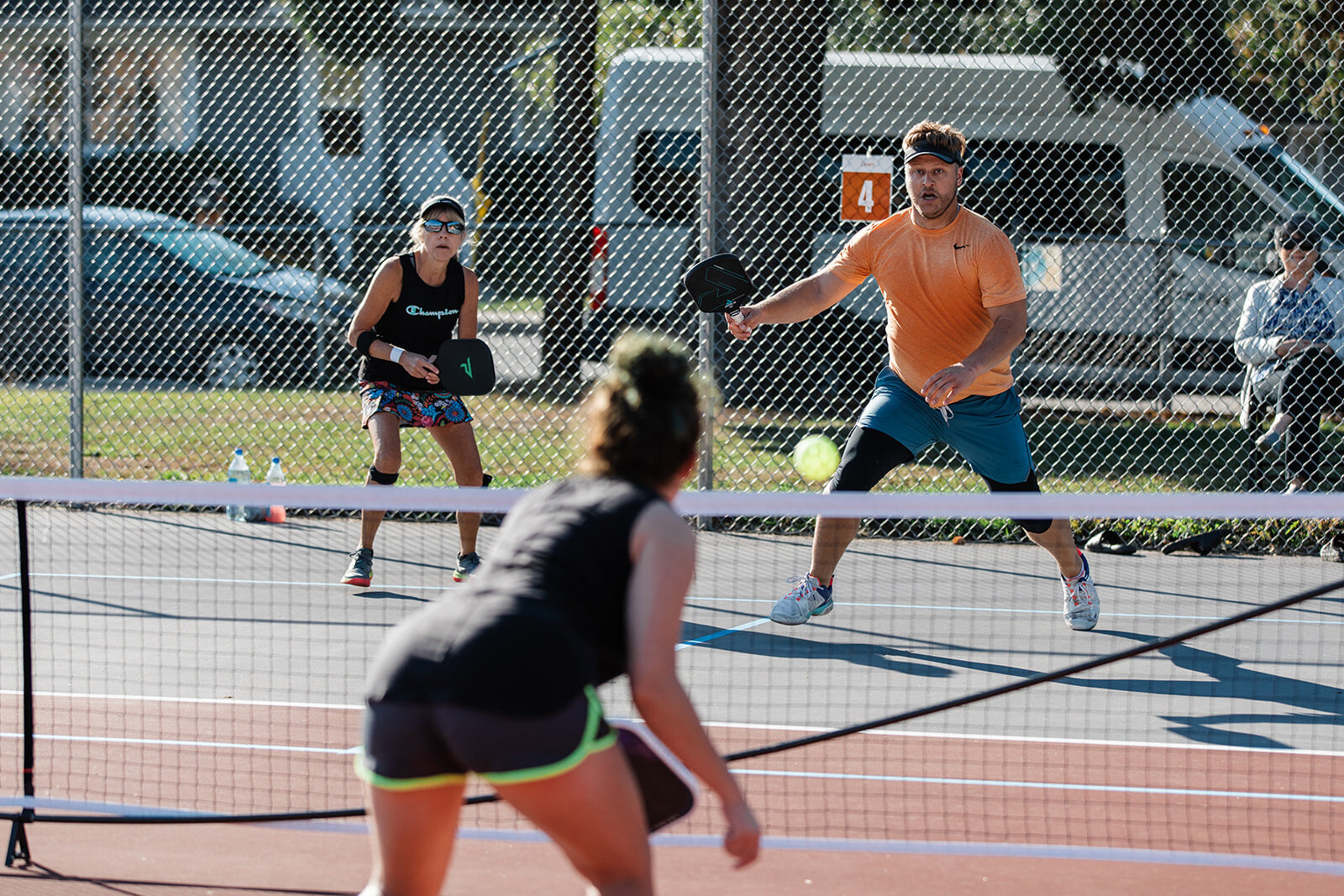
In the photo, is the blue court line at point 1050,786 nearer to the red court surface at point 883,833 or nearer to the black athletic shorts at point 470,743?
the red court surface at point 883,833

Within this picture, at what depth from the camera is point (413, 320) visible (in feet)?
24.4

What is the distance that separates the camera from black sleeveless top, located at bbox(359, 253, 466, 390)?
292 inches

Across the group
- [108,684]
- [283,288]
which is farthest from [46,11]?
[108,684]

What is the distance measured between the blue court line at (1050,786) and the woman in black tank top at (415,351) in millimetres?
3020

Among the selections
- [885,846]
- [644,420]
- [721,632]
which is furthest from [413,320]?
[644,420]

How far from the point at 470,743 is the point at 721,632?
4561 millimetres

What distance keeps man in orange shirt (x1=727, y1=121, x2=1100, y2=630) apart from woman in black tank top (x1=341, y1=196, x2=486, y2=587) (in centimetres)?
190

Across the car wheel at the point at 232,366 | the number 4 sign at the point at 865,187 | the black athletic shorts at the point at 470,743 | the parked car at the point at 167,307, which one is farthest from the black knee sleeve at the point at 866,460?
the car wheel at the point at 232,366

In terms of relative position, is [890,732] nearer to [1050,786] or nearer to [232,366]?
[1050,786]

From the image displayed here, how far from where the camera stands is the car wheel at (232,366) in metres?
14.3

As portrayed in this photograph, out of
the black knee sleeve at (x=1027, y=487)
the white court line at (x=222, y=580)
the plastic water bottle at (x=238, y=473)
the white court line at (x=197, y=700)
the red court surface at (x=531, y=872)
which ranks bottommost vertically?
the red court surface at (x=531, y=872)

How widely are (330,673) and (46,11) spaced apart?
20131 millimetres

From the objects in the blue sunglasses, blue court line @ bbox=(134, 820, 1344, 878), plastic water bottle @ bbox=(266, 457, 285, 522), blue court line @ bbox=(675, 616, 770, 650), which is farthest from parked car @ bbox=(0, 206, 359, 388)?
blue court line @ bbox=(134, 820, 1344, 878)

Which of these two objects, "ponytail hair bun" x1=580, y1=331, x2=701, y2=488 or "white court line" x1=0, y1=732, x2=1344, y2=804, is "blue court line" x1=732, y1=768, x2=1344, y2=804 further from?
"ponytail hair bun" x1=580, y1=331, x2=701, y2=488
